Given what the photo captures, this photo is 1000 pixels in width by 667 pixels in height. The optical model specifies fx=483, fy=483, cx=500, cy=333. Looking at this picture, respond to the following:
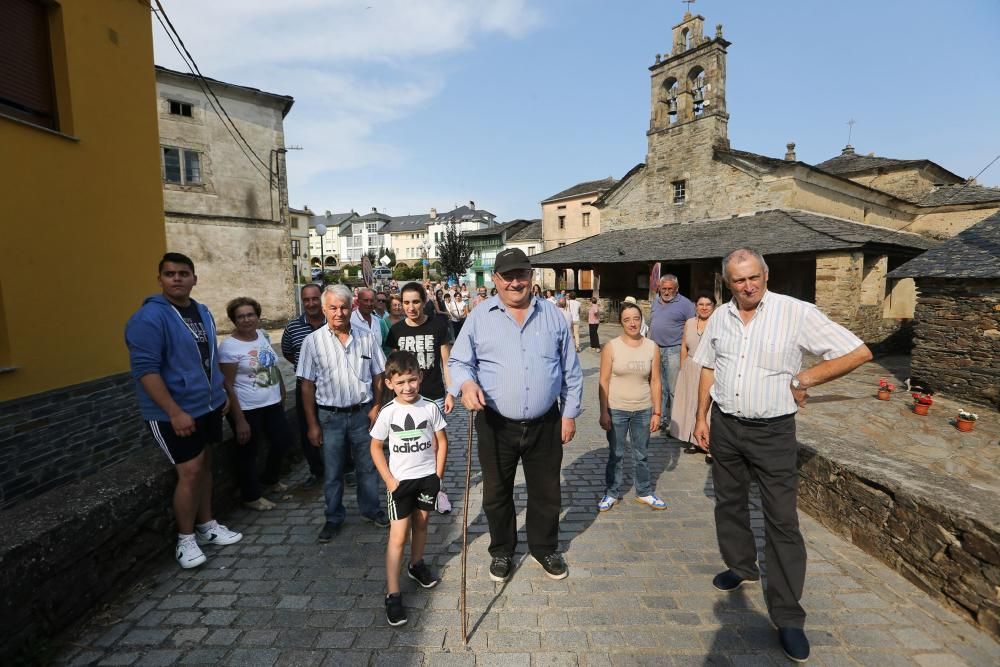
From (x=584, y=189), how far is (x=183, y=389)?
138ft

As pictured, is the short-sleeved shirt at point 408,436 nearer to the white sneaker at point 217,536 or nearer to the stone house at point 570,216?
the white sneaker at point 217,536

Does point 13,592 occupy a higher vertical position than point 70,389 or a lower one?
lower

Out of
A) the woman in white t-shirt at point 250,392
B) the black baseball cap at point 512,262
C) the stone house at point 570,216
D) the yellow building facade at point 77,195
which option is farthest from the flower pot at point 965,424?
the stone house at point 570,216

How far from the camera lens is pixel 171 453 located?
336 cm

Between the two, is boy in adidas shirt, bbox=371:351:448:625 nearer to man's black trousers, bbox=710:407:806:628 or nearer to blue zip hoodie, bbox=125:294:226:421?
blue zip hoodie, bbox=125:294:226:421

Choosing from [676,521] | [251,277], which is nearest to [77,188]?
[676,521]

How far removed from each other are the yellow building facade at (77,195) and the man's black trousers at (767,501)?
6.26 metres

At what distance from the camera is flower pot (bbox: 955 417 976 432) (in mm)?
6902

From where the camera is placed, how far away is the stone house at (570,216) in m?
40.9

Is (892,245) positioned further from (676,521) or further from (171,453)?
(171,453)

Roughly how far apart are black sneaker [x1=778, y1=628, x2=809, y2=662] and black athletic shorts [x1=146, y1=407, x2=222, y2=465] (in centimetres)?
383

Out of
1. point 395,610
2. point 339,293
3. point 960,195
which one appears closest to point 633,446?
point 395,610

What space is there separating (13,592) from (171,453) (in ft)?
3.52

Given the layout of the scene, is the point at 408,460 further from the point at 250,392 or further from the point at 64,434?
the point at 64,434
